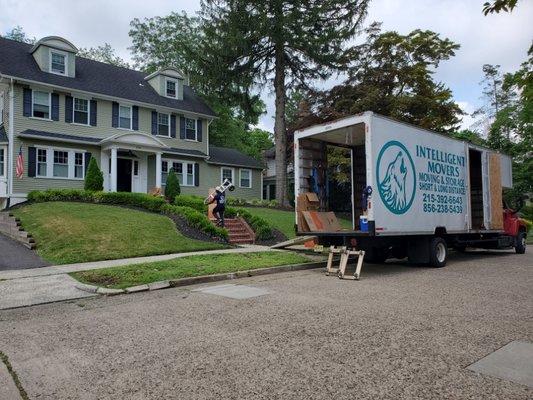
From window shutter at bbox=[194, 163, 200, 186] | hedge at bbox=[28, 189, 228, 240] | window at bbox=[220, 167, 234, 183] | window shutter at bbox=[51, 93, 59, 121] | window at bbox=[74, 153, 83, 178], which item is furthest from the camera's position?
window at bbox=[220, 167, 234, 183]

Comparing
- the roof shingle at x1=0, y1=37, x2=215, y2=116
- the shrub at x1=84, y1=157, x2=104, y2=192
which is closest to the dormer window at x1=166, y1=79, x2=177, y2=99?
the roof shingle at x1=0, y1=37, x2=215, y2=116

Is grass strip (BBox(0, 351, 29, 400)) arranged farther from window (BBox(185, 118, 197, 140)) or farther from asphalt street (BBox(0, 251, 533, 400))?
window (BBox(185, 118, 197, 140))

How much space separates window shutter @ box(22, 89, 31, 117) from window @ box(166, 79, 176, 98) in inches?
361

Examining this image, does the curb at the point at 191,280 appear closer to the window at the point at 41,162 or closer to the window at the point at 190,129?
the window at the point at 41,162

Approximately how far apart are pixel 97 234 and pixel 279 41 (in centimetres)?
1732

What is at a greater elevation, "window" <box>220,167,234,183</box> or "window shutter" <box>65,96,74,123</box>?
"window shutter" <box>65,96,74,123</box>

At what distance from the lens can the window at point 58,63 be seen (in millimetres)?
23281

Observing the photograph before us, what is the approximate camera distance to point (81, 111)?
23.6 metres

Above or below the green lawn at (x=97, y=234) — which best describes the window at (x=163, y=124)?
above

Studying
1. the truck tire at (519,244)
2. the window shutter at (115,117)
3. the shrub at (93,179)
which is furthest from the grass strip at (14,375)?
the window shutter at (115,117)

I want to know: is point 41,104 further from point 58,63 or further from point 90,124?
point 58,63

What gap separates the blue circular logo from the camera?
969cm

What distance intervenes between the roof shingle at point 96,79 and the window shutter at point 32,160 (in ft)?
11.6

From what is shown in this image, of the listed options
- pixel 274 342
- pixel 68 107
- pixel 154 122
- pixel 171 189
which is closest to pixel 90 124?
pixel 68 107
